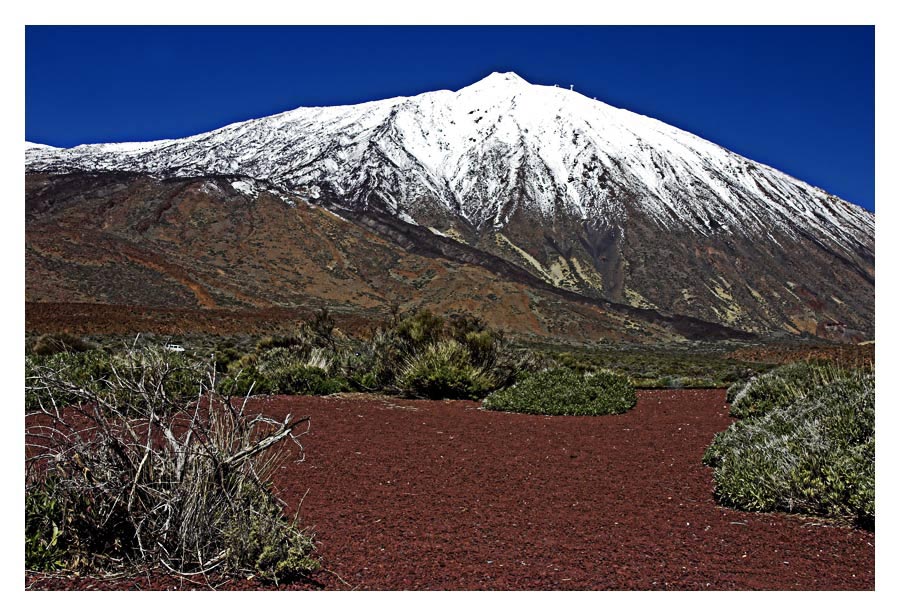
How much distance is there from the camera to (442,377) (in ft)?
39.8

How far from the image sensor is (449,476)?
6.34 m

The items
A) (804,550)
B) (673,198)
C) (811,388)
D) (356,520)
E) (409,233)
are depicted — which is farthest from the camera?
(673,198)

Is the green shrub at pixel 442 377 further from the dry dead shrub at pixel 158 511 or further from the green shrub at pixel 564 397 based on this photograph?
the dry dead shrub at pixel 158 511

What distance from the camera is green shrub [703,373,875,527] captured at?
5.26 m

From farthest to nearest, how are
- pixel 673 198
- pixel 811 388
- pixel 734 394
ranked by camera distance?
pixel 673 198 → pixel 734 394 → pixel 811 388

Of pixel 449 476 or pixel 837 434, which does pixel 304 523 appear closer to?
pixel 449 476

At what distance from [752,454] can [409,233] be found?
75372 millimetres

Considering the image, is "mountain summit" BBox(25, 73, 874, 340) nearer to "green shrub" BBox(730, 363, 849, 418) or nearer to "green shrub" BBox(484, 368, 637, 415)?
"green shrub" BBox(484, 368, 637, 415)

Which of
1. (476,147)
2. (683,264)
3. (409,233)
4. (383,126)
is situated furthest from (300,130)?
(683,264)

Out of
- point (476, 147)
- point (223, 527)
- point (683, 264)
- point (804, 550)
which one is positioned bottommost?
point (804, 550)

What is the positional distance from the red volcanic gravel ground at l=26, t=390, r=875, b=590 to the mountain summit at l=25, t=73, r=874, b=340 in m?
70.1

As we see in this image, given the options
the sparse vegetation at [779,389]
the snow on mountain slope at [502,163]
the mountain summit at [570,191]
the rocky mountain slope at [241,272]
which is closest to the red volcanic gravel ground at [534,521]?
the sparse vegetation at [779,389]

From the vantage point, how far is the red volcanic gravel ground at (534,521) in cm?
406

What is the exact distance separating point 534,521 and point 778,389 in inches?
239
